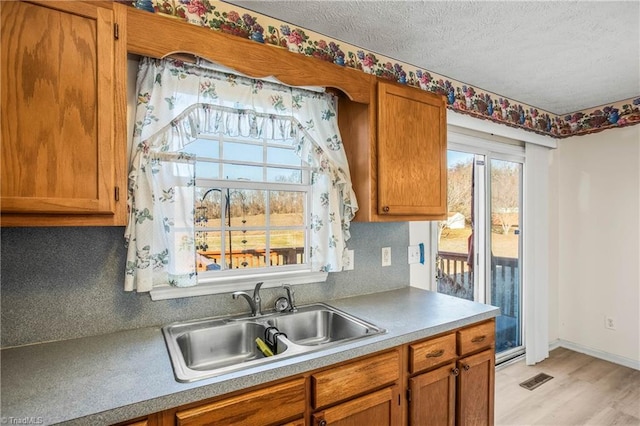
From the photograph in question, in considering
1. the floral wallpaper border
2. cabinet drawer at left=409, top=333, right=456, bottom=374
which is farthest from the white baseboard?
cabinet drawer at left=409, top=333, right=456, bottom=374

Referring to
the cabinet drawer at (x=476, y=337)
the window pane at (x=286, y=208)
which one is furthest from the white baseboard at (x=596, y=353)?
the window pane at (x=286, y=208)

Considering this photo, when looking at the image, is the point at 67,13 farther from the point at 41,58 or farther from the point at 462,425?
the point at 462,425

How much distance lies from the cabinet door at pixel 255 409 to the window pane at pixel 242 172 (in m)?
1.07

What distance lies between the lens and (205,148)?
1.78 meters

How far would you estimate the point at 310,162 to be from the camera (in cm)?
197

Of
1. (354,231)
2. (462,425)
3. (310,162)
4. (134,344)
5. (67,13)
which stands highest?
(67,13)

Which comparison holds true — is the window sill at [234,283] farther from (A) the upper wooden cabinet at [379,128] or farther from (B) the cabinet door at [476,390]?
(B) the cabinet door at [476,390]

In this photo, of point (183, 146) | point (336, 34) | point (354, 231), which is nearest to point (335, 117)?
point (336, 34)

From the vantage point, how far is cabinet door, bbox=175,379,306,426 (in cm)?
109

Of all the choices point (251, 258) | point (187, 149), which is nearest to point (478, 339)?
point (251, 258)

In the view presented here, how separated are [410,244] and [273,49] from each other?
1554 mm

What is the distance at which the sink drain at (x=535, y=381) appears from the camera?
9.32 ft

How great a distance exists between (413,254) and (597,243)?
7.22ft

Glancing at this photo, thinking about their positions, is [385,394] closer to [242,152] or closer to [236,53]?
[242,152]
